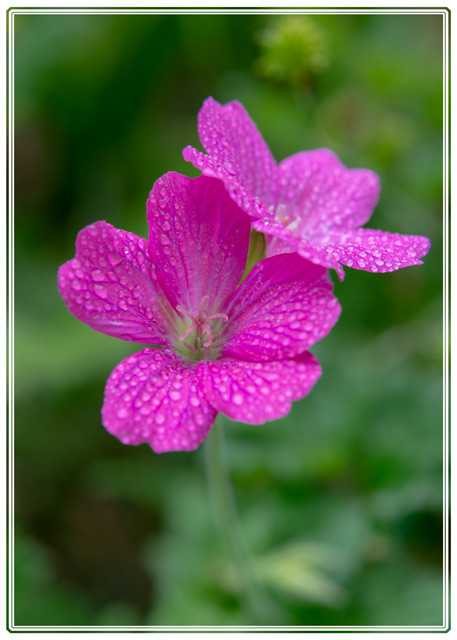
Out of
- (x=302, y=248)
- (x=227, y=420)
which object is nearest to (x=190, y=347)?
(x=302, y=248)

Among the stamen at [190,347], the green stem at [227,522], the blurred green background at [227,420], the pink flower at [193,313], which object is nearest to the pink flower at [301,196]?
the pink flower at [193,313]

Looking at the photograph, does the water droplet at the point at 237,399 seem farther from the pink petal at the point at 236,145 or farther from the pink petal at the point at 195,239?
the pink petal at the point at 236,145

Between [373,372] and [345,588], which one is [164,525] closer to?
[345,588]

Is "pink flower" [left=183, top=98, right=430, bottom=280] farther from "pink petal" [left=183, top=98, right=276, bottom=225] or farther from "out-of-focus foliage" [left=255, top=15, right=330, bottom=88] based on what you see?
"out-of-focus foliage" [left=255, top=15, right=330, bottom=88]

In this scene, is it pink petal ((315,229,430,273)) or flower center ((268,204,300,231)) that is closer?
pink petal ((315,229,430,273))

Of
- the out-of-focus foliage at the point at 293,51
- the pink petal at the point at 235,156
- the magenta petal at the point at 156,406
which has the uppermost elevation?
the out-of-focus foliage at the point at 293,51

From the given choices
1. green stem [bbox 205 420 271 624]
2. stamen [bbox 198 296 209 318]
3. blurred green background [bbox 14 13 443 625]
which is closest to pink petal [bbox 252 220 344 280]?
stamen [bbox 198 296 209 318]

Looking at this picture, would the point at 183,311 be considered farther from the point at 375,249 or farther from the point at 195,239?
the point at 375,249
